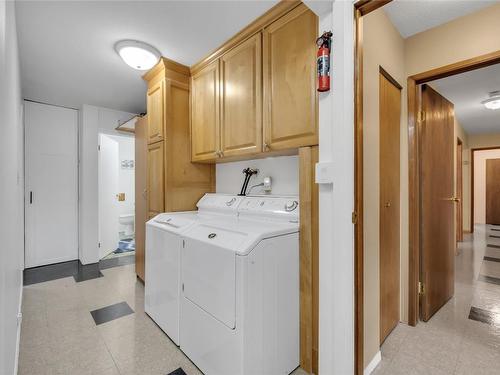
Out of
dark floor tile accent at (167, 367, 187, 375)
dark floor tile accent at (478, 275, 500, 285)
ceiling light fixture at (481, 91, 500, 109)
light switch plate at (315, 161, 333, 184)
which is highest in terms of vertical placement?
ceiling light fixture at (481, 91, 500, 109)

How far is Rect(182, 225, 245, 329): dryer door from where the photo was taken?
1.25 meters

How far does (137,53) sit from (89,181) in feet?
7.61

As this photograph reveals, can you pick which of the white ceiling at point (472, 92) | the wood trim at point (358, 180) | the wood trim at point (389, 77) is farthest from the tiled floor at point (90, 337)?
the white ceiling at point (472, 92)

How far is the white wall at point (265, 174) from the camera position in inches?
75.6

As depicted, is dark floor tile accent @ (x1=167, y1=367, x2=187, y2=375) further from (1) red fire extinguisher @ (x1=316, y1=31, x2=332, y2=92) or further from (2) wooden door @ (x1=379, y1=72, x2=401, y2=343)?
(1) red fire extinguisher @ (x1=316, y1=31, x2=332, y2=92)

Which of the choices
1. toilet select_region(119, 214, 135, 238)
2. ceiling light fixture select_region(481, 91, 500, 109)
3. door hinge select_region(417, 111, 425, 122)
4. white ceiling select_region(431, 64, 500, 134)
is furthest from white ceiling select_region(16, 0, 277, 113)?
ceiling light fixture select_region(481, 91, 500, 109)

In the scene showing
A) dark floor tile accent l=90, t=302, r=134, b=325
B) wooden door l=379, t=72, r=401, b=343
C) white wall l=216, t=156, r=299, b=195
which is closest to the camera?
wooden door l=379, t=72, r=401, b=343

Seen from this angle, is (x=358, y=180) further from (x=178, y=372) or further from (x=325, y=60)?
(x=178, y=372)

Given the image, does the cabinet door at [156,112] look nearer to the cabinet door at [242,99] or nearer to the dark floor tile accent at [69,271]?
the cabinet door at [242,99]

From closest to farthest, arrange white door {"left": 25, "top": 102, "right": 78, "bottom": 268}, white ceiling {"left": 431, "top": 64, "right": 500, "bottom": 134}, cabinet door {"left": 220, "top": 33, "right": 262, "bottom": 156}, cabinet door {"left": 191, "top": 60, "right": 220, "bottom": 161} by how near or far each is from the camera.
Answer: cabinet door {"left": 220, "top": 33, "right": 262, "bottom": 156} → cabinet door {"left": 191, "top": 60, "right": 220, "bottom": 161} → white ceiling {"left": 431, "top": 64, "right": 500, "bottom": 134} → white door {"left": 25, "top": 102, "right": 78, "bottom": 268}

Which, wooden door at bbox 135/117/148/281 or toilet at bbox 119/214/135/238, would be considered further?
toilet at bbox 119/214/135/238

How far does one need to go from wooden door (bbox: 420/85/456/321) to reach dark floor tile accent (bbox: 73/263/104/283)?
356 centimetres

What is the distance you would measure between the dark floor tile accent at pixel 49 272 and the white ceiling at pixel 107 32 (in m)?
2.29

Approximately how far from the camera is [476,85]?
2.79 meters
